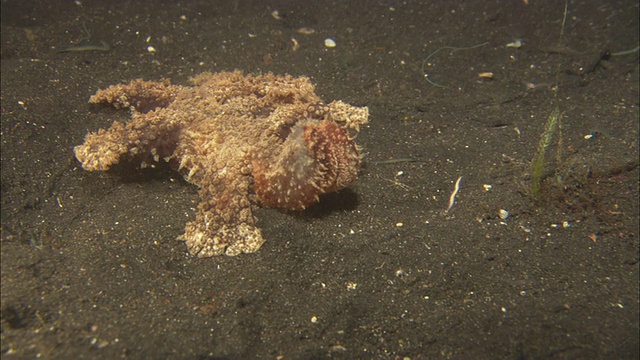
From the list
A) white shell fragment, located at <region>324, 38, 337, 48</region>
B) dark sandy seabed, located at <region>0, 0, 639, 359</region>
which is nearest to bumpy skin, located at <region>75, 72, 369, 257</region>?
dark sandy seabed, located at <region>0, 0, 639, 359</region>

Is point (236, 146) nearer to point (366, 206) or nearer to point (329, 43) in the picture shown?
point (366, 206)

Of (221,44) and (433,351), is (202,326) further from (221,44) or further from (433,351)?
(221,44)

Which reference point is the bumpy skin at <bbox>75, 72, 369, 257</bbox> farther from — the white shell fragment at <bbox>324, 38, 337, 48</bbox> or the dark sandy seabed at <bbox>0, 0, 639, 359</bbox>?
the white shell fragment at <bbox>324, 38, 337, 48</bbox>

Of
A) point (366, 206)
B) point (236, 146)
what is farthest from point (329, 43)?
point (366, 206)

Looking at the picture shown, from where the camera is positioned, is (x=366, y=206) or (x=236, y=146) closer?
(x=236, y=146)

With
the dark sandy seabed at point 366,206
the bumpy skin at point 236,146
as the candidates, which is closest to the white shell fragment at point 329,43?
the dark sandy seabed at point 366,206
